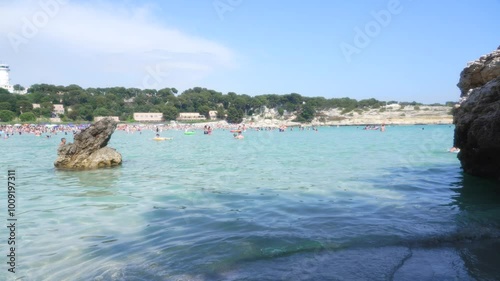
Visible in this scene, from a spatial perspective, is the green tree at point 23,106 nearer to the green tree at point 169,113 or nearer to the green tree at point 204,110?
the green tree at point 169,113

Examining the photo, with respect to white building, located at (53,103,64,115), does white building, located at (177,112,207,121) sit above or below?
below

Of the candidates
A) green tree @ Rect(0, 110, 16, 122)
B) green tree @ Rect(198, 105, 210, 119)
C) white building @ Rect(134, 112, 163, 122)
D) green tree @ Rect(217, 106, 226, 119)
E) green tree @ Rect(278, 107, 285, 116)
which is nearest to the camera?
green tree @ Rect(0, 110, 16, 122)

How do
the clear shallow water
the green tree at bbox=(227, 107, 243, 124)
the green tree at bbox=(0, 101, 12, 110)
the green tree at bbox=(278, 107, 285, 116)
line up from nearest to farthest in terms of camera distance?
the clear shallow water → the green tree at bbox=(0, 101, 12, 110) → the green tree at bbox=(227, 107, 243, 124) → the green tree at bbox=(278, 107, 285, 116)

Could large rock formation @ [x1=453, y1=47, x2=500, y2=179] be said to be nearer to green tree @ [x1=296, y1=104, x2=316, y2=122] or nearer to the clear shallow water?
the clear shallow water

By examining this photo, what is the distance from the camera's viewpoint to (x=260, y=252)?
6.54 m

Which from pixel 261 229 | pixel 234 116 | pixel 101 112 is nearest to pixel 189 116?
pixel 234 116

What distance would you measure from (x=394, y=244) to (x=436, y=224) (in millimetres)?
1864

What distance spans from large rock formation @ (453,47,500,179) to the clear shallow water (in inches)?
36.0

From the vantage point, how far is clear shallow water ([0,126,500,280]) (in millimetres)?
5754

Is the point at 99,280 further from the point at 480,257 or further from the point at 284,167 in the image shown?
the point at 284,167

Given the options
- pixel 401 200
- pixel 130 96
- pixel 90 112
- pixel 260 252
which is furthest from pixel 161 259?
pixel 130 96

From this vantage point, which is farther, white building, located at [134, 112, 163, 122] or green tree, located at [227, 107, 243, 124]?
green tree, located at [227, 107, 243, 124]

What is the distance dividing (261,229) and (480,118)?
916 cm

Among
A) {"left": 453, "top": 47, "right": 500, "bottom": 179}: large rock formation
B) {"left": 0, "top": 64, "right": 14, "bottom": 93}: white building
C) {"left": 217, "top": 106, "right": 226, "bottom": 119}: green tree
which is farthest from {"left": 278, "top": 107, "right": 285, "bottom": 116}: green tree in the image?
{"left": 453, "top": 47, "right": 500, "bottom": 179}: large rock formation
